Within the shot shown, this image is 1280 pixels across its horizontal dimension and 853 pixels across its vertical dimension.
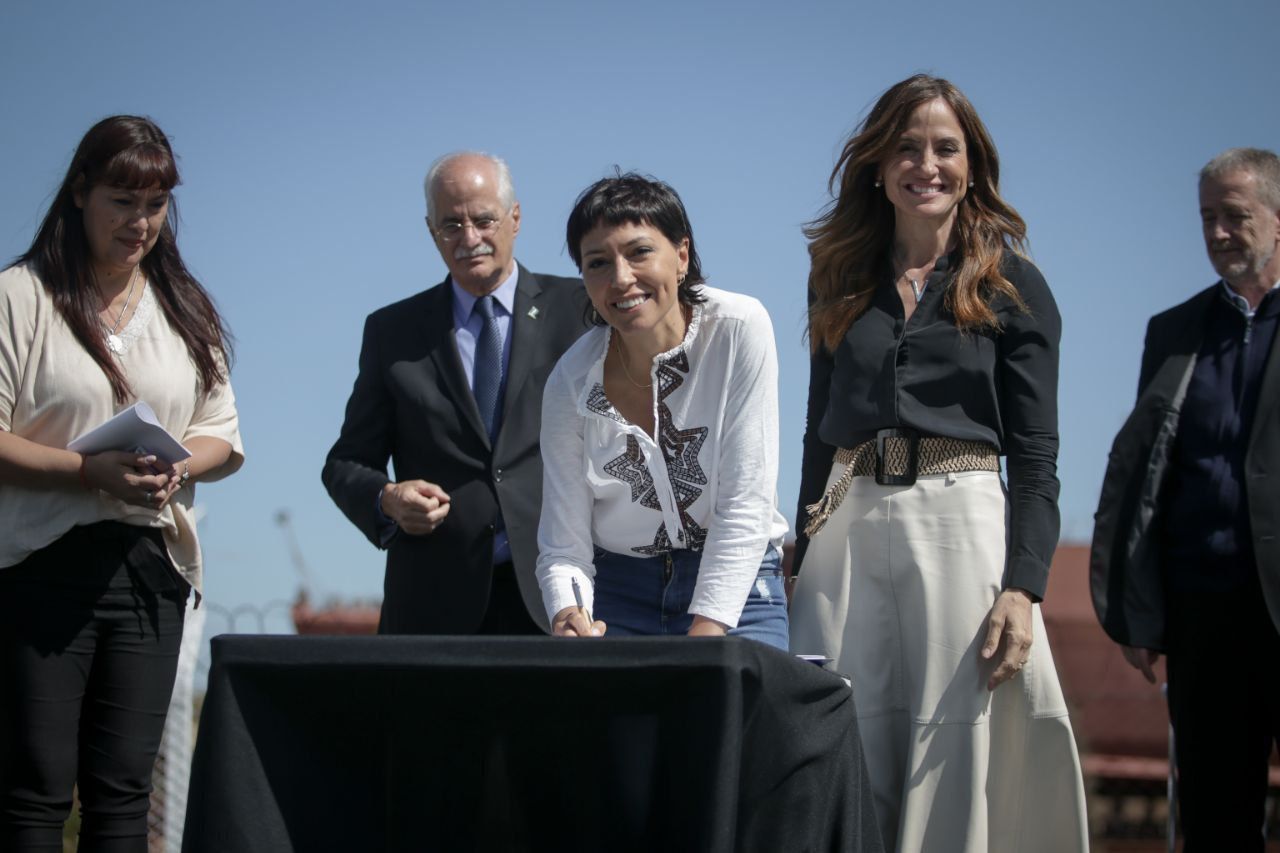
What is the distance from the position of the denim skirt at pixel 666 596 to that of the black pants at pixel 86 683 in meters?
1.13

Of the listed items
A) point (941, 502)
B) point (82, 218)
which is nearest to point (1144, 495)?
point (941, 502)

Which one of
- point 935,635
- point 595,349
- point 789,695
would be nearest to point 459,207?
point 595,349

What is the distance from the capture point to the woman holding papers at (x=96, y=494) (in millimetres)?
3066

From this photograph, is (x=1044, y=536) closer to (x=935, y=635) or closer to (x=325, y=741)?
(x=935, y=635)

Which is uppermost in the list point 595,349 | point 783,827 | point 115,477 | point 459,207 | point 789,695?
point 459,207

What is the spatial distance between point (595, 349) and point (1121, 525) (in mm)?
1440

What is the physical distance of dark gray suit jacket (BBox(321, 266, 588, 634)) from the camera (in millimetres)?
3613

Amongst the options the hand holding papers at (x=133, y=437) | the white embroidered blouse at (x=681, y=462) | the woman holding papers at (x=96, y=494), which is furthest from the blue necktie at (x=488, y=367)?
the hand holding papers at (x=133, y=437)

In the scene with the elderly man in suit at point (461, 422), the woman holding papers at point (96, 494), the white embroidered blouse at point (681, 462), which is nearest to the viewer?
the white embroidered blouse at point (681, 462)

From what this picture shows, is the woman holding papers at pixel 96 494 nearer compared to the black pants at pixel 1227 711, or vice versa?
the woman holding papers at pixel 96 494

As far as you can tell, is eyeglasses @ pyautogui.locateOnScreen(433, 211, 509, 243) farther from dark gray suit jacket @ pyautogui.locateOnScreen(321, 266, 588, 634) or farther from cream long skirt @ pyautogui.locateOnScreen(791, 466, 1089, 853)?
cream long skirt @ pyautogui.locateOnScreen(791, 466, 1089, 853)

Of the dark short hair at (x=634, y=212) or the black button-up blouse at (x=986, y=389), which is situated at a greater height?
the dark short hair at (x=634, y=212)

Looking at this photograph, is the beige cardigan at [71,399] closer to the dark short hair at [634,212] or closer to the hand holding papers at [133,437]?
the hand holding papers at [133,437]

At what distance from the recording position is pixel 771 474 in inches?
112
